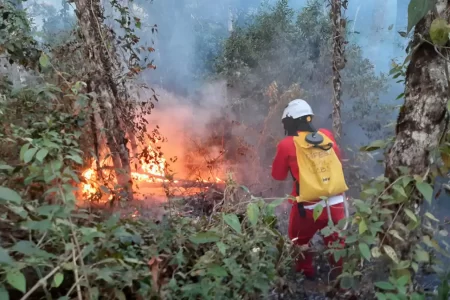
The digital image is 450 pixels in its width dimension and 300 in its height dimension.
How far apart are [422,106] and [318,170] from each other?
178cm

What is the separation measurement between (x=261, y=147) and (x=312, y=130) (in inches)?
151

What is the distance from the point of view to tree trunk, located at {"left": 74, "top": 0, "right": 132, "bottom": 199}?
13.1 feet

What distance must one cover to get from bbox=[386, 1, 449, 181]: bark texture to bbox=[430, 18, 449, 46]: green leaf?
146 mm

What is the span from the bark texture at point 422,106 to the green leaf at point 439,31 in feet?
0.48

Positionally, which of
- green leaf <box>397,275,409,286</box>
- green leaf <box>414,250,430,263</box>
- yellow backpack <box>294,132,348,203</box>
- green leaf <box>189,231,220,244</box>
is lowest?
green leaf <box>397,275,409,286</box>

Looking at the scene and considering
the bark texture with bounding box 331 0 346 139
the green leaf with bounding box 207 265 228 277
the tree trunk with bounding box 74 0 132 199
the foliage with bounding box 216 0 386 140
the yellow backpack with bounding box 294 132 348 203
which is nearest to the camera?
the green leaf with bounding box 207 265 228 277

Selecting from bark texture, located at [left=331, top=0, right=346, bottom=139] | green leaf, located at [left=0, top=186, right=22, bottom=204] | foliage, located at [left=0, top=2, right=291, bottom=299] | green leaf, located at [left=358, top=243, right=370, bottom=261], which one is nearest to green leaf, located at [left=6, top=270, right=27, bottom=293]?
foliage, located at [left=0, top=2, right=291, bottom=299]

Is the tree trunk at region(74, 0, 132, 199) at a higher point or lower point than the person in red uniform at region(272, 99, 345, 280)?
higher

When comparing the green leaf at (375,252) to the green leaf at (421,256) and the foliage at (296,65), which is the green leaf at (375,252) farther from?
the foliage at (296,65)

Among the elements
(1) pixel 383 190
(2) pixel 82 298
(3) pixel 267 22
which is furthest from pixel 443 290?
(3) pixel 267 22

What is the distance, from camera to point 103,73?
4082 mm

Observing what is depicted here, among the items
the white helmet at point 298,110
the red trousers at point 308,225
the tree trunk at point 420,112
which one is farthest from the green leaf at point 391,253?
the white helmet at point 298,110

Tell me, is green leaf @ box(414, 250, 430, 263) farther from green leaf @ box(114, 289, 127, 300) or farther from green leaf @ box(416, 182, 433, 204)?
green leaf @ box(114, 289, 127, 300)

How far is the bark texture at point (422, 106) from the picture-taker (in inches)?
67.2
